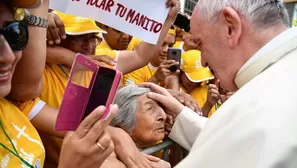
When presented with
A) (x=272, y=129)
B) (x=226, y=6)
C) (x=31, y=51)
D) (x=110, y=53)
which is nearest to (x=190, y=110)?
(x=110, y=53)

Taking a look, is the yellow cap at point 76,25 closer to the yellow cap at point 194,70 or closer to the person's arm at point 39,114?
the person's arm at point 39,114

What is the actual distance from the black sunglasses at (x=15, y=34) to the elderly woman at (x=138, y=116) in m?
0.86

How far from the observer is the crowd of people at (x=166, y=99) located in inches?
37.2

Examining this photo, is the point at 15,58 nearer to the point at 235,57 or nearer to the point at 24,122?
the point at 24,122

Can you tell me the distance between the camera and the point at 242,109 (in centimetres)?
99

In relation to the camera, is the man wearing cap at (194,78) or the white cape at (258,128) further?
the man wearing cap at (194,78)

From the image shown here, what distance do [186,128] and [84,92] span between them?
1206mm

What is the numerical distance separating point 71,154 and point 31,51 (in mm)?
488

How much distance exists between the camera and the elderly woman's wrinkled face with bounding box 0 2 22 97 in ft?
3.86

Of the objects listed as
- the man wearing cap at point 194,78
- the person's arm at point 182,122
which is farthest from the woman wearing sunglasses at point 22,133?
the man wearing cap at point 194,78

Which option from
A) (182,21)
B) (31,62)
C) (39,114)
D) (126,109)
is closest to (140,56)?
(182,21)

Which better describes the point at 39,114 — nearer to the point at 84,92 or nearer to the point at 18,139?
the point at 18,139

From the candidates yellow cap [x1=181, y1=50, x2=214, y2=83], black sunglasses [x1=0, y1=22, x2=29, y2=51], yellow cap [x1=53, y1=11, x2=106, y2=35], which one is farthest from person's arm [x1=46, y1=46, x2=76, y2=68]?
yellow cap [x1=181, y1=50, x2=214, y2=83]

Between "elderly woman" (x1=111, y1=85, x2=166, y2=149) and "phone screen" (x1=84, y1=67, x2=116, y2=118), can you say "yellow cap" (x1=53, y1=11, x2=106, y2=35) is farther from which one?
"phone screen" (x1=84, y1=67, x2=116, y2=118)
